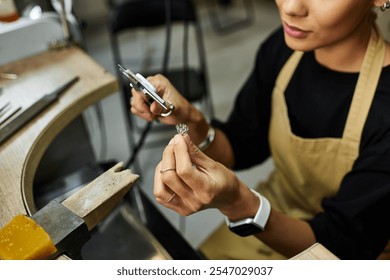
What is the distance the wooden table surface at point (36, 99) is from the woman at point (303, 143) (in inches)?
6.0

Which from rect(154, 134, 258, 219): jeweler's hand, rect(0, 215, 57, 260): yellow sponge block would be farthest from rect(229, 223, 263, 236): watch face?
rect(0, 215, 57, 260): yellow sponge block

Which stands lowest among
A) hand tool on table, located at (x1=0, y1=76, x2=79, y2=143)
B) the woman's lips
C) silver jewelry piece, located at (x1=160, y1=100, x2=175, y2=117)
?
silver jewelry piece, located at (x1=160, y1=100, x2=175, y2=117)

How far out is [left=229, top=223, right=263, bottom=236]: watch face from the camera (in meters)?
0.69

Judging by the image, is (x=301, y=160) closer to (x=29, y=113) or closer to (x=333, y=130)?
(x=333, y=130)

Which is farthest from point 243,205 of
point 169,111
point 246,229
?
point 169,111

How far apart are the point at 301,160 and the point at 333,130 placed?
0.38 feet

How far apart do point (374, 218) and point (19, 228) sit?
0.63 meters

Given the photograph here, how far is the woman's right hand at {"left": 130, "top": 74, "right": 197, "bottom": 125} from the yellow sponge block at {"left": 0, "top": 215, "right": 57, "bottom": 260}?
332 mm

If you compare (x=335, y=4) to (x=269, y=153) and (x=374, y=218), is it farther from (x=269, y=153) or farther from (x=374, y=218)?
(x=269, y=153)

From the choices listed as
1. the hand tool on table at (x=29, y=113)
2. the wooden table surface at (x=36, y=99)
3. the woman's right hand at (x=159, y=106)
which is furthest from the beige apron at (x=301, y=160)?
the hand tool on table at (x=29, y=113)

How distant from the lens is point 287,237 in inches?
30.3

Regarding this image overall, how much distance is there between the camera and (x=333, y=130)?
2.89 feet

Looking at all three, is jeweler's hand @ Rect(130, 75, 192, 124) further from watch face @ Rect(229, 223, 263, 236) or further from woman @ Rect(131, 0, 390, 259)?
watch face @ Rect(229, 223, 263, 236)
